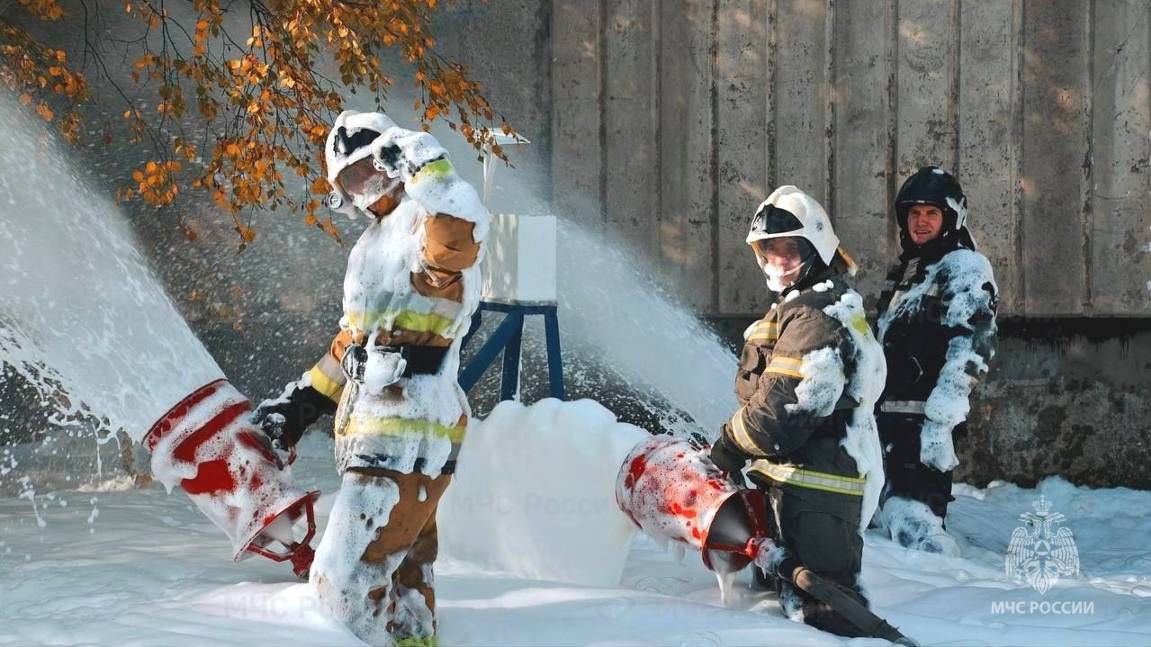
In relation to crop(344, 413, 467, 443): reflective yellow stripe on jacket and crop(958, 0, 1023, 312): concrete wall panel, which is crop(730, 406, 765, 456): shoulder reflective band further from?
crop(958, 0, 1023, 312): concrete wall panel

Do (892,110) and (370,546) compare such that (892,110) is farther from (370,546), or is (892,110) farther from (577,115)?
(370,546)

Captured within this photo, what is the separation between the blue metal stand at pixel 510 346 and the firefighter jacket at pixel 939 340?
1.49 meters

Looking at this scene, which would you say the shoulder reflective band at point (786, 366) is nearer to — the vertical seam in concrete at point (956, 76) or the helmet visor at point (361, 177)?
the helmet visor at point (361, 177)

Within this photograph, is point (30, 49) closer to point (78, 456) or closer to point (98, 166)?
point (98, 166)

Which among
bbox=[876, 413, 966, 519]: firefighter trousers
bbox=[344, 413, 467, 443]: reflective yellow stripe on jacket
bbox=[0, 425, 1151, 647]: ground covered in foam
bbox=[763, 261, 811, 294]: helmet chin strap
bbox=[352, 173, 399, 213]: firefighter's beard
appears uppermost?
bbox=[352, 173, 399, 213]: firefighter's beard

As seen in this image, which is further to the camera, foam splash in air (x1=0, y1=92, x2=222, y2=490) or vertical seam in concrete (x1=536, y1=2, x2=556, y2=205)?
vertical seam in concrete (x1=536, y1=2, x2=556, y2=205)

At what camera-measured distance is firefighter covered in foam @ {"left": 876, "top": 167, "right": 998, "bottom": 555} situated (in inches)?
206

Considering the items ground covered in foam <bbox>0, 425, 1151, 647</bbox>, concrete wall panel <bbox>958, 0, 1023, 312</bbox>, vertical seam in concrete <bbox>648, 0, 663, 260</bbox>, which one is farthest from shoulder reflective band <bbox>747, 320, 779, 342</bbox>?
concrete wall panel <bbox>958, 0, 1023, 312</bbox>

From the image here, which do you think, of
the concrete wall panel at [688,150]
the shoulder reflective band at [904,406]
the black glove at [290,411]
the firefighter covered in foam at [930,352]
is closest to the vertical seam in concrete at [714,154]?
the concrete wall panel at [688,150]

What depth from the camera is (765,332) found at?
154 inches

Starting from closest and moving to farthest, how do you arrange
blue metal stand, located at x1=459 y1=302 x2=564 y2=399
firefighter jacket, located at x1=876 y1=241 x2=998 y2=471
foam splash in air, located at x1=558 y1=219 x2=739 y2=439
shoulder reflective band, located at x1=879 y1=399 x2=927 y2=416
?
blue metal stand, located at x1=459 y1=302 x2=564 y2=399 → firefighter jacket, located at x1=876 y1=241 x2=998 y2=471 → shoulder reflective band, located at x1=879 y1=399 x2=927 y2=416 → foam splash in air, located at x1=558 y1=219 x2=739 y2=439

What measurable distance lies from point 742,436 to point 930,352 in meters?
1.87

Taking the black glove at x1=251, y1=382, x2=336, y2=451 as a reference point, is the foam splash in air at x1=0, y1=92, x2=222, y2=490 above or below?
above

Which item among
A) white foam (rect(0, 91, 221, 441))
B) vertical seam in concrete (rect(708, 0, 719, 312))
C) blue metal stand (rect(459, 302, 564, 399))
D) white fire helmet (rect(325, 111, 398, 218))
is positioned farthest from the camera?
vertical seam in concrete (rect(708, 0, 719, 312))
